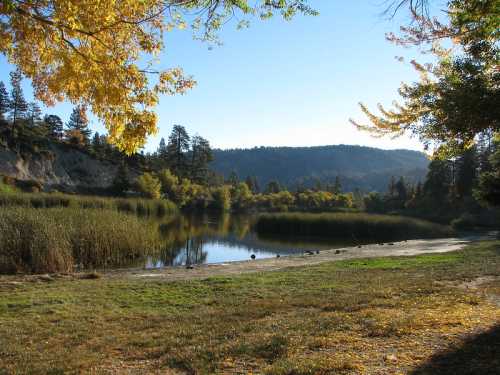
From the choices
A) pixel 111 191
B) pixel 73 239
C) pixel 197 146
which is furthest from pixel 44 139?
pixel 73 239

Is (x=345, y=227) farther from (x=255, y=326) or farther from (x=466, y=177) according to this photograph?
(x=466, y=177)

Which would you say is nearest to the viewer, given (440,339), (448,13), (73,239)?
(440,339)

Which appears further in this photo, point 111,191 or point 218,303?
point 111,191

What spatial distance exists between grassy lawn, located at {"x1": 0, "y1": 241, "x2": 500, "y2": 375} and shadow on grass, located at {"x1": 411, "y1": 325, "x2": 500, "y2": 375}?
0.01 meters

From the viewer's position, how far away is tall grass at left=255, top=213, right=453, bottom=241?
3641 centimetres

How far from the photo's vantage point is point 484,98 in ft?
25.4

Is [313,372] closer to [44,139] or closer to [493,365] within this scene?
[493,365]

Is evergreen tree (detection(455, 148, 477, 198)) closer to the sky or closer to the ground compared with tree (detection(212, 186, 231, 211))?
closer to the sky

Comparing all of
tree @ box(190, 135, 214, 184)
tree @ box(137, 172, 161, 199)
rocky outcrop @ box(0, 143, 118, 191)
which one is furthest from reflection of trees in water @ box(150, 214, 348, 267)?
tree @ box(190, 135, 214, 184)

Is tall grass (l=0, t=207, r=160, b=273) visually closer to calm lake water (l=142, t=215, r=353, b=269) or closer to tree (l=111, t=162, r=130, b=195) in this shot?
calm lake water (l=142, t=215, r=353, b=269)

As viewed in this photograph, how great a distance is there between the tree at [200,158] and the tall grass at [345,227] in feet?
238

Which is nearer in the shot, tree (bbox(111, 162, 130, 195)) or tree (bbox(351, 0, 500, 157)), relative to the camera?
tree (bbox(351, 0, 500, 157))

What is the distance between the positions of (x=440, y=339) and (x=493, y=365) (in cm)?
90

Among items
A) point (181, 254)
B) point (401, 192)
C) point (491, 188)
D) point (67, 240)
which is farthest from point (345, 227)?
point (401, 192)
